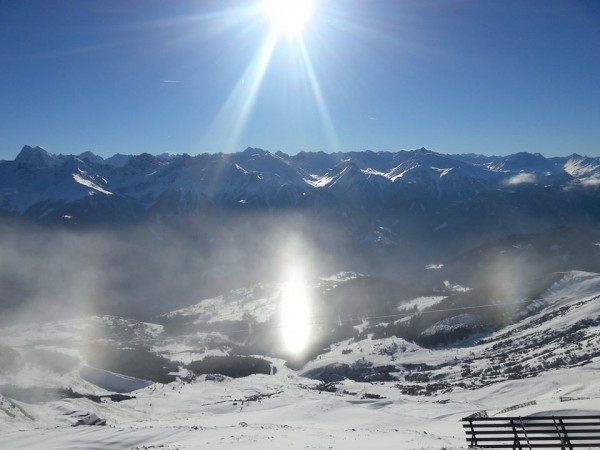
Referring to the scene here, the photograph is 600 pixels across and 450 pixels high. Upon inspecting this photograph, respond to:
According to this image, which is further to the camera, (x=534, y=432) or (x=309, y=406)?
(x=309, y=406)

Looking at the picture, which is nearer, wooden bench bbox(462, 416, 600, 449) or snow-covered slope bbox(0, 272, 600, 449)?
wooden bench bbox(462, 416, 600, 449)

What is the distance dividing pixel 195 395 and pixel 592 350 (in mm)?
132092

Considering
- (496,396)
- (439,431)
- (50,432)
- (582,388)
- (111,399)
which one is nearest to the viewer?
(439,431)

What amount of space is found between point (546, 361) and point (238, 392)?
10919 centimetres

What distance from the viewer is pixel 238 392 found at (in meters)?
184

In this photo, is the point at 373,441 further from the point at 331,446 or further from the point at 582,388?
the point at 582,388

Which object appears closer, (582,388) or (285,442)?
(285,442)

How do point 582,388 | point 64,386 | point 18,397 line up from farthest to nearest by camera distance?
point 64,386, point 18,397, point 582,388

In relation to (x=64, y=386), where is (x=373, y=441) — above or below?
below

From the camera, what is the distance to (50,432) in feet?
230

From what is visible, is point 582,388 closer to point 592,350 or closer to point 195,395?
point 592,350

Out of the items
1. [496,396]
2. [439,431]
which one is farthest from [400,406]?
[439,431]

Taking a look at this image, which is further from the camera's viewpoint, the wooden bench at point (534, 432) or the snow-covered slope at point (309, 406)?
the snow-covered slope at point (309, 406)

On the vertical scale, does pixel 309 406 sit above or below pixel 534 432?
above
